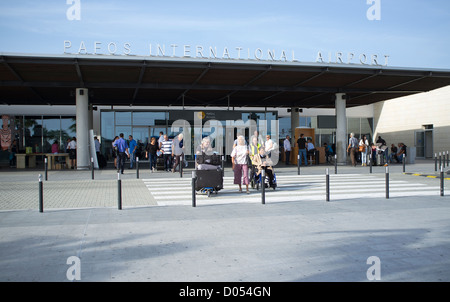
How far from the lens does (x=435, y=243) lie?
6.92 meters

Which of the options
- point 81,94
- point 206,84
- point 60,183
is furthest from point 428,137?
point 60,183

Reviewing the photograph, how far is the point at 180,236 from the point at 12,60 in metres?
15.0

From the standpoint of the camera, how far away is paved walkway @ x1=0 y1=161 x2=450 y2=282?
5488 millimetres

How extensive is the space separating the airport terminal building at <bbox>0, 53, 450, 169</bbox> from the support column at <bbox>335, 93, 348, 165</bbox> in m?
0.06

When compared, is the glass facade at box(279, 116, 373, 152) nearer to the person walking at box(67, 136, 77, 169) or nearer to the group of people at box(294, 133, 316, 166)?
the group of people at box(294, 133, 316, 166)

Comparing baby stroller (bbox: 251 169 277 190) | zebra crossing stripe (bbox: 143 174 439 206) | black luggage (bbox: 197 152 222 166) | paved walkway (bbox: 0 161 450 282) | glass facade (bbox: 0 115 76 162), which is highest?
glass facade (bbox: 0 115 76 162)

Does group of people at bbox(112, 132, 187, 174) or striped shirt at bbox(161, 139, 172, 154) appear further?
striped shirt at bbox(161, 139, 172, 154)

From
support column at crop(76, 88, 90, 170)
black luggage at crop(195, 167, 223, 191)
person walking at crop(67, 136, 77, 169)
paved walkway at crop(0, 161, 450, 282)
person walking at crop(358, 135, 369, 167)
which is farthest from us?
person walking at crop(358, 135, 369, 167)

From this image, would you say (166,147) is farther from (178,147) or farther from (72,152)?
(72,152)

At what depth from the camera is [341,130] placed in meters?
27.5

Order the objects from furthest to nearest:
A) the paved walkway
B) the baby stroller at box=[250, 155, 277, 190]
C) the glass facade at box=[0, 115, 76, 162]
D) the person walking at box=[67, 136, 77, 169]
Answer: the glass facade at box=[0, 115, 76, 162] → the person walking at box=[67, 136, 77, 169] → the baby stroller at box=[250, 155, 277, 190] → the paved walkway

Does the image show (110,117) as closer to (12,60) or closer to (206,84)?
(206,84)

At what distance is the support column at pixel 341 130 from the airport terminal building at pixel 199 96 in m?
0.06

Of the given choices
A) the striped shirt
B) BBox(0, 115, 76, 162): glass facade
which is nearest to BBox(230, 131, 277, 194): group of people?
the striped shirt
